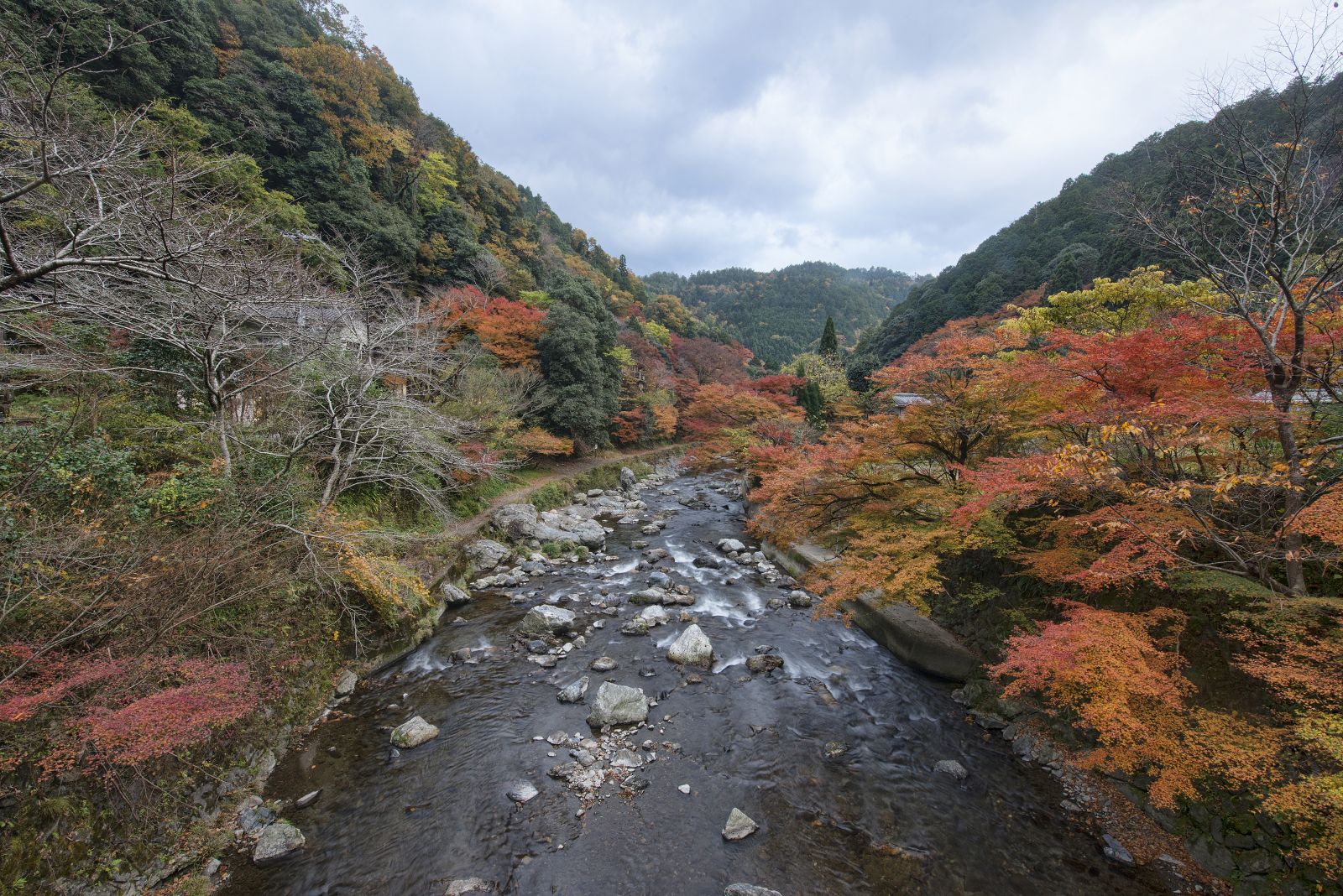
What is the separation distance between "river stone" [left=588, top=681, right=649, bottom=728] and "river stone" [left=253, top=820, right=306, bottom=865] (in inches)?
133

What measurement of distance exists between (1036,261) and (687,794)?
144 feet

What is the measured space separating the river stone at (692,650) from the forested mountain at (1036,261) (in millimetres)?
22351

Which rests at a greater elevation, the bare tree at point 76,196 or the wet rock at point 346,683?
the bare tree at point 76,196

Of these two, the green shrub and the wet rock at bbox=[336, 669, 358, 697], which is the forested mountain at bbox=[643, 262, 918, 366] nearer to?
the green shrub

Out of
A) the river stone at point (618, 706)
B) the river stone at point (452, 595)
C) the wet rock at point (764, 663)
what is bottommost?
the wet rock at point (764, 663)

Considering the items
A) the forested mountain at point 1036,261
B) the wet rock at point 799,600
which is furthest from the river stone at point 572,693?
the forested mountain at point 1036,261

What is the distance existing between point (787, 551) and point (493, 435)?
1018 centimetres

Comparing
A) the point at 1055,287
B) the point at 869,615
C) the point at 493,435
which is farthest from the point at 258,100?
the point at 1055,287

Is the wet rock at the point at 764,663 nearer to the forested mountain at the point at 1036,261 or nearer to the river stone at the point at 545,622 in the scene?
the river stone at the point at 545,622

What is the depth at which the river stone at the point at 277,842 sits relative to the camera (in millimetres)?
4727

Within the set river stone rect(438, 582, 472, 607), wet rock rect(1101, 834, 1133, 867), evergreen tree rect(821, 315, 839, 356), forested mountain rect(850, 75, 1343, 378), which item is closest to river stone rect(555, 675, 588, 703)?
river stone rect(438, 582, 472, 607)

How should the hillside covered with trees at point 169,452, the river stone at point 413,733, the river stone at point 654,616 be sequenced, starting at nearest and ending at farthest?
the hillside covered with trees at point 169,452, the river stone at point 413,733, the river stone at point 654,616

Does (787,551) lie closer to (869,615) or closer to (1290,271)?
(869,615)

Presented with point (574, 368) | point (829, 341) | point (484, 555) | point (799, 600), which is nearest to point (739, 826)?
point (799, 600)
